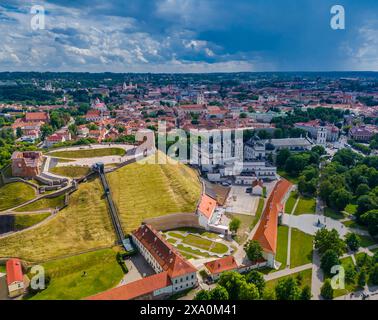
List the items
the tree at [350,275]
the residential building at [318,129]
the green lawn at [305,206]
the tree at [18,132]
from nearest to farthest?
the tree at [350,275]
the green lawn at [305,206]
the residential building at [318,129]
the tree at [18,132]

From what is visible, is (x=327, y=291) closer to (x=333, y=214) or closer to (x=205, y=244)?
(x=205, y=244)

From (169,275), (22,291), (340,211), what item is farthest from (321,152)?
(22,291)

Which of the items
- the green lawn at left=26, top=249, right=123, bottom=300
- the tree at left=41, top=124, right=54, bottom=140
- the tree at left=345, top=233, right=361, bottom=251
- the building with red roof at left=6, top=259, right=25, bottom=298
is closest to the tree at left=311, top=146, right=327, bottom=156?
the tree at left=345, top=233, right=361, bottom=251

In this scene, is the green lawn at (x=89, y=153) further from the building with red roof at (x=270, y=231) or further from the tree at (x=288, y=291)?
the tree at (x=288, y=291)

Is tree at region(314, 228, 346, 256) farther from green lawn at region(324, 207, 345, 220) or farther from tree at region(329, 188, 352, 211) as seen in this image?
tree at region(329, 188, 352, 211)

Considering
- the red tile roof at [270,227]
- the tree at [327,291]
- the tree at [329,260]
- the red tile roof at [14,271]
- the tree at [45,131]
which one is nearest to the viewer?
the tree at [327,291]

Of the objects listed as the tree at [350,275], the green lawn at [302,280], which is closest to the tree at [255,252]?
the green lawn at [302,280]
